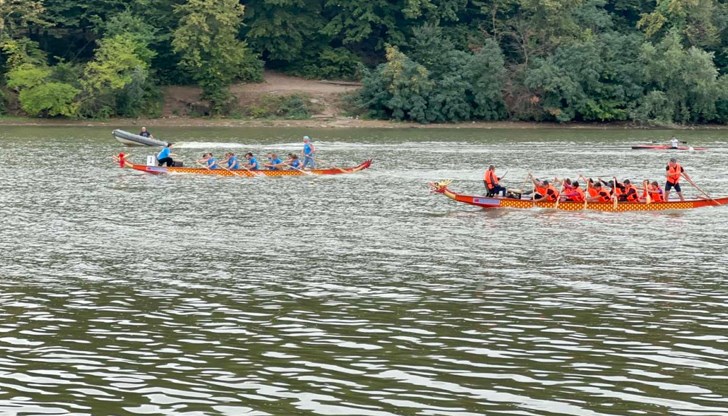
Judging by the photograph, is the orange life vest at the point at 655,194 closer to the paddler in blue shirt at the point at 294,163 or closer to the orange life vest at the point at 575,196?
the orange life vest at the point at 575,196

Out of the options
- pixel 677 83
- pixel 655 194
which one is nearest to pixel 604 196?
pixel 655 194

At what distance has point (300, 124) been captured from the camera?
8812 centimetres

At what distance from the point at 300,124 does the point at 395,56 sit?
8.88 meters

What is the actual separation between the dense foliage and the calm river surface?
42.0 m

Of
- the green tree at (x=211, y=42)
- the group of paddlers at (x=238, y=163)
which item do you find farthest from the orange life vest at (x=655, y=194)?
the green tree at (x=211, y=42)

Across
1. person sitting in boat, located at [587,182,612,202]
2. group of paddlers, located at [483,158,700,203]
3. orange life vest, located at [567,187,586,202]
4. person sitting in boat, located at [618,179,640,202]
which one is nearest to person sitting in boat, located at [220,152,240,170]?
group of paddlers, located at [483,158,700,203]

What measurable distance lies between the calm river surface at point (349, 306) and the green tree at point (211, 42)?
1626 inches

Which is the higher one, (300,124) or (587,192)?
(300,124)

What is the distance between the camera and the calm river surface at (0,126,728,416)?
1748 cm

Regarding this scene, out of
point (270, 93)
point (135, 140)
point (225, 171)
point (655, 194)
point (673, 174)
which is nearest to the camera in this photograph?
point (655, 194)

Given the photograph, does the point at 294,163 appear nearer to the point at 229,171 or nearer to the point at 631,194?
the point at 229,171

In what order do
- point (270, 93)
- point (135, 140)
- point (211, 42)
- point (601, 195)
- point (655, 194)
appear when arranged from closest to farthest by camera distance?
1. point (601, 195)
2. point (655, 194)
3. point (135, 140)
4. point (211, 42)
5. point (270, 93)

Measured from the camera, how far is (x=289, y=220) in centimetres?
3756

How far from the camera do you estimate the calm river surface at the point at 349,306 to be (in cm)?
1748
